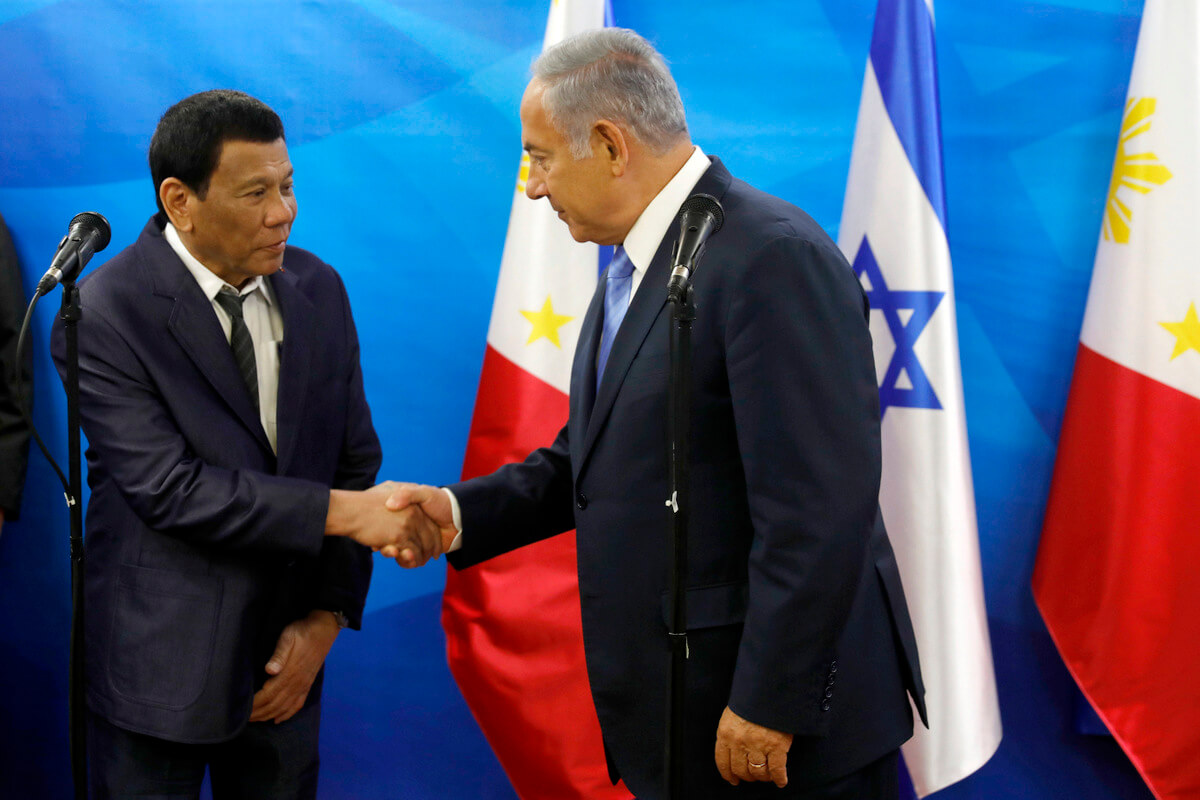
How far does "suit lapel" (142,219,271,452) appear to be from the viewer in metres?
1.85

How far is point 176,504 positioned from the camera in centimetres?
178

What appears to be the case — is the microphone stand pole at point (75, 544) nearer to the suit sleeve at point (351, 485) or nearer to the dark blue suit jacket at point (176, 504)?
the dark blue suit jacket at point (176, 504)

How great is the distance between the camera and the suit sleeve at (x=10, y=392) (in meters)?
2.76

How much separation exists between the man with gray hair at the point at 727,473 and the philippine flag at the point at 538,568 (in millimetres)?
824

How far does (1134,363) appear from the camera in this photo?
2326 mm

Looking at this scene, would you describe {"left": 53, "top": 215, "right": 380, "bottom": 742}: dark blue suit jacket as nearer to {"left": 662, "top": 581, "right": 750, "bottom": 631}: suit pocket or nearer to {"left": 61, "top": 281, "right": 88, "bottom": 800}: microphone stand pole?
{"left": 61, "top": 281, "right": 88, "bottom": 800}: microphone stand pole

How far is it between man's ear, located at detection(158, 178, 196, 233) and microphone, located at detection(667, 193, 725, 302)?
1.01m

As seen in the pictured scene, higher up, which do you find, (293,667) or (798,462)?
(798,462)

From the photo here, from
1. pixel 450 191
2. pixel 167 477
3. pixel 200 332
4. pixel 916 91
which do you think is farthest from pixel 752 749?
pixel 450 191

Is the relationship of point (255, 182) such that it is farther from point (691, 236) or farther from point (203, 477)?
point (691, 236)

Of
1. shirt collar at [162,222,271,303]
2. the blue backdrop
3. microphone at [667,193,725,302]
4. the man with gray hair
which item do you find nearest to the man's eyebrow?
shirt collar at [162,222,271,303]

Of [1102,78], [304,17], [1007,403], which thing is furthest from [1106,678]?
[304,17]

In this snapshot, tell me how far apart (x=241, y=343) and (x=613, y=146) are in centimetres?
81

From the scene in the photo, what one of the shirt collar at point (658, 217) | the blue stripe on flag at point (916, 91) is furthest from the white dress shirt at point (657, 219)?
the blue stripe on flag at point (916, 91)
